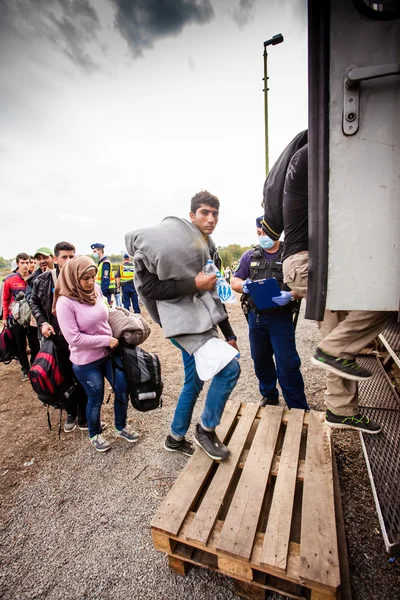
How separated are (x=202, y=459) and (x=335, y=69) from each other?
2.42 m

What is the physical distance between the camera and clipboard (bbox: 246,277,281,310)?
2.57m

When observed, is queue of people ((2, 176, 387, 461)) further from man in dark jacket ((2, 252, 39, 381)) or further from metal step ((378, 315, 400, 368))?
man in dark jacket ((2, 252, 39, 381))

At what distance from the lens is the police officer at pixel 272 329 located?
9.36 ft

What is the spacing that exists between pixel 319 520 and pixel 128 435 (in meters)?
2.09

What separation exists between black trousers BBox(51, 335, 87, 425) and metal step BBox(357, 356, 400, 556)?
282 cm

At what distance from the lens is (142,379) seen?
2730 mm

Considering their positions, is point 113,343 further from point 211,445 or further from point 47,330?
point 211,445

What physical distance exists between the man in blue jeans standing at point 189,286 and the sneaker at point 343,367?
0.64m

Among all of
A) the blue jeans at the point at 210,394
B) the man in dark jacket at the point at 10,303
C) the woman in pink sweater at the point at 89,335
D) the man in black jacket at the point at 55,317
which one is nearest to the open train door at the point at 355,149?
the blue jeans at the point at 210,394

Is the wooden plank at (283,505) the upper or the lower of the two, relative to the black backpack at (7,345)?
lower

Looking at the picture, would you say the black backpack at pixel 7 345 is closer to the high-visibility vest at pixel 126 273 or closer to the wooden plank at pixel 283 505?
the wooden plank at pixel 283 505

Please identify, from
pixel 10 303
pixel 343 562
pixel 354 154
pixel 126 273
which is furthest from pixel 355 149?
pixel 126 273

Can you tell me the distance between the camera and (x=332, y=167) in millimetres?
1079

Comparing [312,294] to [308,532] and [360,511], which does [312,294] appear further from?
[360,511]
